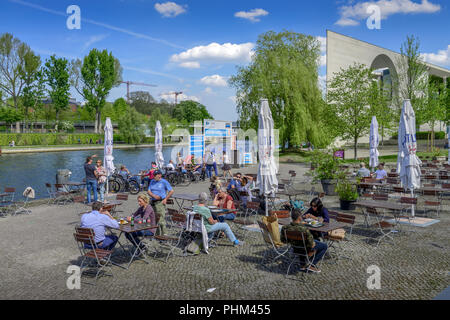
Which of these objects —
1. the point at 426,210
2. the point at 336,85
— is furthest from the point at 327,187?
the point at 336,85

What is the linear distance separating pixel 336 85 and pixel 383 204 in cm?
2144

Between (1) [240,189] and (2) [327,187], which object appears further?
(2) [327,187]

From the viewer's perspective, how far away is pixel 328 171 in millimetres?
14664

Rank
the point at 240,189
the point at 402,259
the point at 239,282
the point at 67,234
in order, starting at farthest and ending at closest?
1. the point at 240,189
2. the point at 67,234
3. the point at 402,259
4. the point at 239,282

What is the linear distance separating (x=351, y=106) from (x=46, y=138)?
179 ft

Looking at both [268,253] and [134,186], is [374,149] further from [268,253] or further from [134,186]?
[268,253]

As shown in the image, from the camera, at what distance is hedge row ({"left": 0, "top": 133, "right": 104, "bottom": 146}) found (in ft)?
195

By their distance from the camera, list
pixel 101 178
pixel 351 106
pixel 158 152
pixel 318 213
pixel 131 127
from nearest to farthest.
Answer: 1. pixel 318 213
2. pixel 101 178
3. pixel 158 152
4. pixel 351 106
5. pixel 131 127

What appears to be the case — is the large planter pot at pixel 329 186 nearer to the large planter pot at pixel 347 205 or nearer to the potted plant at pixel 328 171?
the potted plant at pixel 328 171

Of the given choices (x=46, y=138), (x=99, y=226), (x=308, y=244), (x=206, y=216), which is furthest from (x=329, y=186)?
→ (x=46, y=138)

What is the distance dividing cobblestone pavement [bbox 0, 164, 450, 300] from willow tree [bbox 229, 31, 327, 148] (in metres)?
21.5

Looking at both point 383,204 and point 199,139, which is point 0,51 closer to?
point 199,139

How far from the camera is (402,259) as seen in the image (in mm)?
6934
